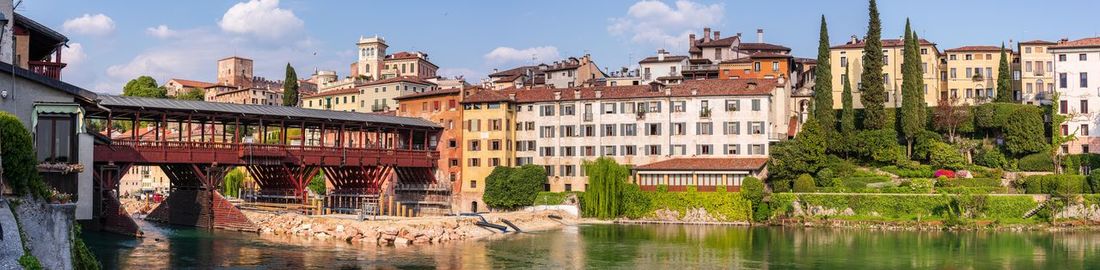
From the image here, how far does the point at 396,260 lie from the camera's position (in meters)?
45.8

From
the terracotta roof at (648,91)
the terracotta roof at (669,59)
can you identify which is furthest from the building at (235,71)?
the terracotta roof at (648,91)

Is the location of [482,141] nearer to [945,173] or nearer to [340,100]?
[945,173]

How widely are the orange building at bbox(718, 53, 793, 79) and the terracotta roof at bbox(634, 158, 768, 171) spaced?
17221 mm

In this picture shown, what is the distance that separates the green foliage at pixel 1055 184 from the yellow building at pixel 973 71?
27540 mm

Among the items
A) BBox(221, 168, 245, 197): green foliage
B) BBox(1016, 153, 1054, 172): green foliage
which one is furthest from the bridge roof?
BBox(1016, 153, 1054, 172): green foliage

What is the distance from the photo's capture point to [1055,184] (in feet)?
209

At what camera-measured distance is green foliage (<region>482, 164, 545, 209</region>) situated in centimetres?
7744

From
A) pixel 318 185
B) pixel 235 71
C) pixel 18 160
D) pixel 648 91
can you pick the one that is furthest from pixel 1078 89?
pixel 235 71

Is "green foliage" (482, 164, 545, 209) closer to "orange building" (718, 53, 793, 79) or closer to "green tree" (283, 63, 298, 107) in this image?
"orange building" (718, 53, 793, 79)

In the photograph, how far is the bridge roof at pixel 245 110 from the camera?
2330 inches

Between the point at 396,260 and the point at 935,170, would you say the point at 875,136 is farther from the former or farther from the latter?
the point at 396,260

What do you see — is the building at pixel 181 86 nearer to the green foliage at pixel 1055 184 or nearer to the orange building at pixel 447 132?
the orange building at pixel 447 132

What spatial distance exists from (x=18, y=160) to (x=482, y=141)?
57.0 metres

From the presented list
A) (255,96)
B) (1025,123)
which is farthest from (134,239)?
(255,96)
